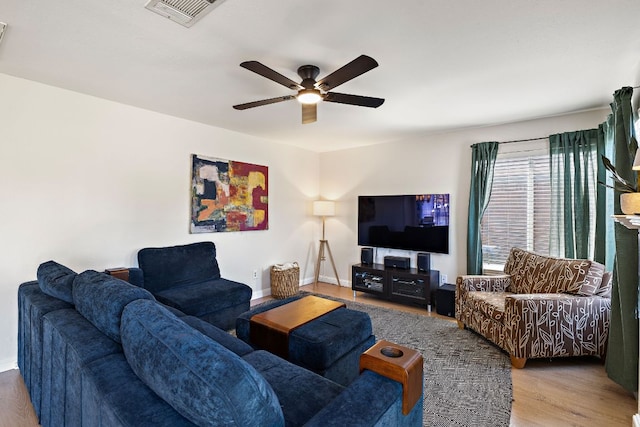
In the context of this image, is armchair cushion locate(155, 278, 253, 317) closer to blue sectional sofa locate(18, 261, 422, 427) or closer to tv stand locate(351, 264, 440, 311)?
blue sectional sofa locate(18, 261, 422, 427)

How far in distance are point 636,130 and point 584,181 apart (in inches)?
45.4

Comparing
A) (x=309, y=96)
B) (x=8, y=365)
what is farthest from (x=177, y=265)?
(x=309, y=96)

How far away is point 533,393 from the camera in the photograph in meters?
2.22

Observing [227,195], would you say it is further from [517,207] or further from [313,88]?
[517,207]

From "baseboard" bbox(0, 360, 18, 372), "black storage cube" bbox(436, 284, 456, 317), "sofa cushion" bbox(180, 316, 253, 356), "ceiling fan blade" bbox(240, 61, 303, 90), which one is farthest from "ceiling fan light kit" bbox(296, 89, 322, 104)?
"baseboard" bbox(0, 360, 18, 372)

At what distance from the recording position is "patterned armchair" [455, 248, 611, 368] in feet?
8.30

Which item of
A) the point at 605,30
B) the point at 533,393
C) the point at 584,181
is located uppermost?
the point at 605,30

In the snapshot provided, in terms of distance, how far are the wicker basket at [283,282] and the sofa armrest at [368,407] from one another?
11.1ft

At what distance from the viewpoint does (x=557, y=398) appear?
216 centimetres

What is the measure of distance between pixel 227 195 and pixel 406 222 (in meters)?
2.59

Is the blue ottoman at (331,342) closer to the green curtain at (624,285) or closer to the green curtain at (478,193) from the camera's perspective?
the green curtain at (624,285)


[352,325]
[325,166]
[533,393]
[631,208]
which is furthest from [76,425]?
[325,166]

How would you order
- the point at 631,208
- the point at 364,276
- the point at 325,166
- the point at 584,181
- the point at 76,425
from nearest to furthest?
the point at 76,425, the point at 631,208, the point at 584,181, the point at 364,276, the point at 325,166

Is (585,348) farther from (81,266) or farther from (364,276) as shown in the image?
(81,266)
